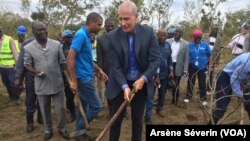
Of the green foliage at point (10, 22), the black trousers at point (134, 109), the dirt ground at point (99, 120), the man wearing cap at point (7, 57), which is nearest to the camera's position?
the black trousers at point (134, 109)

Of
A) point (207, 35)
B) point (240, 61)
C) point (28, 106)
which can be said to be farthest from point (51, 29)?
point (240, 61)

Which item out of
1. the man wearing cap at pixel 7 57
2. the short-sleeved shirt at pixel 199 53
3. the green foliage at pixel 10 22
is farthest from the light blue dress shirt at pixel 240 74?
the green foliage at pixel 10 22

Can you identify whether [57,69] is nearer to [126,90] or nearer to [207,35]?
[126,90]

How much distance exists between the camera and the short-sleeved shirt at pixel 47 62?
4.99m

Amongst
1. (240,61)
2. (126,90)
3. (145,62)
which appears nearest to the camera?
(126,90)

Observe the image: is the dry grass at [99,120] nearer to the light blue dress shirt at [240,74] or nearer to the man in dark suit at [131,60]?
the light blue dress shirt at [240,74]

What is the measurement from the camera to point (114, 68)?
3.94 m

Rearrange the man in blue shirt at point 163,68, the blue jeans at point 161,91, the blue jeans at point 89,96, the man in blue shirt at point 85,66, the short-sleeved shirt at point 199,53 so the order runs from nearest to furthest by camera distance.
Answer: the man in blue shirt at point 85,66
the blue jeans at point 89,96
the man in blue shirt at point 163,68
the blue jeans at point 161,91
the short-sleeved shirt at point 199,53

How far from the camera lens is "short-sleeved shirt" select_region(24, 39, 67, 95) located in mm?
4992

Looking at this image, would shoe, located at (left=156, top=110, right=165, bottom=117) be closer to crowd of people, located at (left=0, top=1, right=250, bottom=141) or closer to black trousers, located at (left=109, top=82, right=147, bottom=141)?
crowd of people, located at (left=0, top=1, right=250, bottom=141)

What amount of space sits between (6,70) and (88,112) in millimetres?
3149

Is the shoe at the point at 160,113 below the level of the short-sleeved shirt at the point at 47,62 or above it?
below

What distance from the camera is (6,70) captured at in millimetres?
7457

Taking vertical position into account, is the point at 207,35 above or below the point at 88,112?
above
